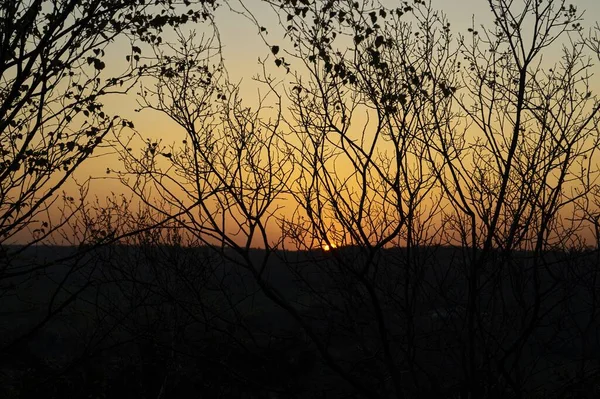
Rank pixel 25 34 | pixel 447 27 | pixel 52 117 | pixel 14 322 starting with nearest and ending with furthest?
1. pixel 25 34
2. pixel 52 117
3. pixel 447 27
4. pixel 14 322

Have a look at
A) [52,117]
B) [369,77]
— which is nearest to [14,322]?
[52,117]

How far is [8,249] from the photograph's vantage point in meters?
5.77

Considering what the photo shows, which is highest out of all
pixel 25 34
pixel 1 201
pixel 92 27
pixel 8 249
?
pixel 92 27

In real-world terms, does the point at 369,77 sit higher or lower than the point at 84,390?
higher

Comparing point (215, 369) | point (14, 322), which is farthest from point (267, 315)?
point (215, 369)

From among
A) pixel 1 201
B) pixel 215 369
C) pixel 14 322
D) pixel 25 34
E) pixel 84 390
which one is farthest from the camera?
pixel 14 322

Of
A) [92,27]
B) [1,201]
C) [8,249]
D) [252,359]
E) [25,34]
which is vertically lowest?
[252,359]

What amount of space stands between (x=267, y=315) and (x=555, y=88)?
2513cm

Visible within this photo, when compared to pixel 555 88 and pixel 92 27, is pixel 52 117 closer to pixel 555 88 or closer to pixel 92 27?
pixel 92 27

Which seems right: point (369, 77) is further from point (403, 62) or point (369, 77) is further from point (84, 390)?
point (84, 390)

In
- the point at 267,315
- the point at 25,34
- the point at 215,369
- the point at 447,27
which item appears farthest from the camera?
the point at 267,315

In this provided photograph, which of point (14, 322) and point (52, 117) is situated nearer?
point (52, 117)

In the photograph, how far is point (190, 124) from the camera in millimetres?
6590

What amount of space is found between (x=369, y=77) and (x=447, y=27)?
1.56 metres
